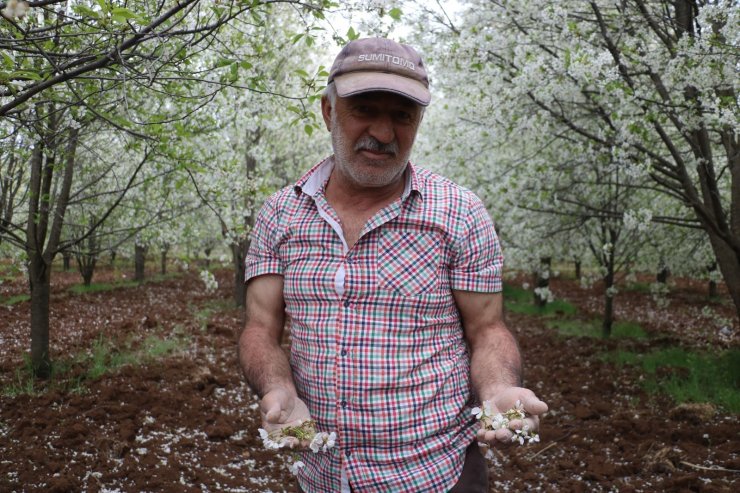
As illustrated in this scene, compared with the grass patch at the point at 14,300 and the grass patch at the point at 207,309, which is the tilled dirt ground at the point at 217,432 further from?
the grass patch at the point at 14,300

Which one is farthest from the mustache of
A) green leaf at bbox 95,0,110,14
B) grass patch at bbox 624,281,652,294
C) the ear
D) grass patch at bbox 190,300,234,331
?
grass patch at bbox 624,281,652,294

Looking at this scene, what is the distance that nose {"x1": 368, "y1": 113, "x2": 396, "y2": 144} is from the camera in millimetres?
2150

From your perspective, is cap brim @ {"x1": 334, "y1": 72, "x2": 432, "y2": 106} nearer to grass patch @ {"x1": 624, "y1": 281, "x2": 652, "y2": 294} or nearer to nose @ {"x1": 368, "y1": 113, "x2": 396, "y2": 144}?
nose @ {"x1": 368, "y1": 113, "x2": 396, "y2": 144}

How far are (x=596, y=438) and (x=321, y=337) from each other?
4776mm

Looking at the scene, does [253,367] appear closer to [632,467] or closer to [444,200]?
[444,200]

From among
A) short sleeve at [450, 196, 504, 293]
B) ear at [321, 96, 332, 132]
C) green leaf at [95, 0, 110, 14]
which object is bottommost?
short sleeve at [450, 196, 504, 293]

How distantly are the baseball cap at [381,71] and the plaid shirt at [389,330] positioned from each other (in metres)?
0.33

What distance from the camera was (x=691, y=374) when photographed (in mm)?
7715

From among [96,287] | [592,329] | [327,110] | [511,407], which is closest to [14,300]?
[96,287]

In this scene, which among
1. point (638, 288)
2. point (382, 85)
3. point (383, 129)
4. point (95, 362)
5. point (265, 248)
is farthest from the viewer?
point (638, 288)

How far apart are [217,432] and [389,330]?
4322mm

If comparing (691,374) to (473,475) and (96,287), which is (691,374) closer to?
(473,475)

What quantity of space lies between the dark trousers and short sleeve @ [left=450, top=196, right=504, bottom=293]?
57cm

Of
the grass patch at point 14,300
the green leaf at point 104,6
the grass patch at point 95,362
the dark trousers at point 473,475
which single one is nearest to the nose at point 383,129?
the dark trousers at point 473,475
